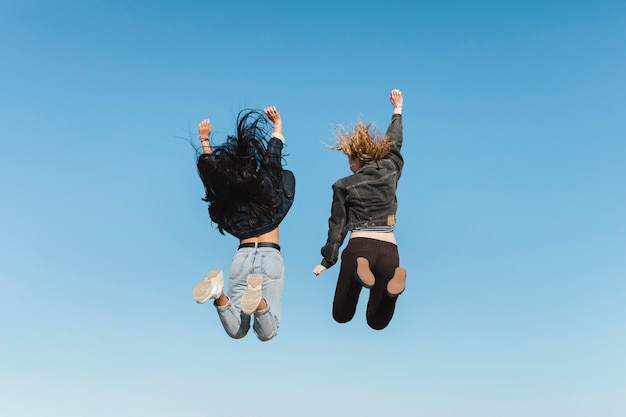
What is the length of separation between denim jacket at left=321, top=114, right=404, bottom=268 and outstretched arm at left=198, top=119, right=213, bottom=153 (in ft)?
6.60

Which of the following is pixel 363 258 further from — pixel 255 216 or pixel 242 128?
pixel 242 128

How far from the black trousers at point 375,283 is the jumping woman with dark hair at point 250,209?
1.07 metres

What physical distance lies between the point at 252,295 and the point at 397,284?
214 cm

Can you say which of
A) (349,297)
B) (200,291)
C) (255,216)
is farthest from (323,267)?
(200,291)

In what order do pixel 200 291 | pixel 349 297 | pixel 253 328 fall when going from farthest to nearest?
pixel 349 297
pixel 253 328
pixel 200 291

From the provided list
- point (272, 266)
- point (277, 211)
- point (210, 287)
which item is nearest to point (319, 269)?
point (272, 266)

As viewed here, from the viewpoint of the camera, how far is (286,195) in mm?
10445

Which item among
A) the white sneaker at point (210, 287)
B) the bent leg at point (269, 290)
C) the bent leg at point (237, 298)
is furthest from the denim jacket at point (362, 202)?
the white sneaker at point (210, 287)

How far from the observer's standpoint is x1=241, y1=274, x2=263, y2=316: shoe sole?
9.57 m

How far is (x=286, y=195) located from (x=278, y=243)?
2.35 ft

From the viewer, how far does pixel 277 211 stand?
1033cm

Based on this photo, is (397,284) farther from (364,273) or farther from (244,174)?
(244,174)

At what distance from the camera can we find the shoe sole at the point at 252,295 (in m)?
9.57

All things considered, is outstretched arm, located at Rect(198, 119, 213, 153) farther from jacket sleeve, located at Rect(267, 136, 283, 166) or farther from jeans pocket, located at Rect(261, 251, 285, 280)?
jeans pocket, located at Rect(261, 251, 285, 280)
